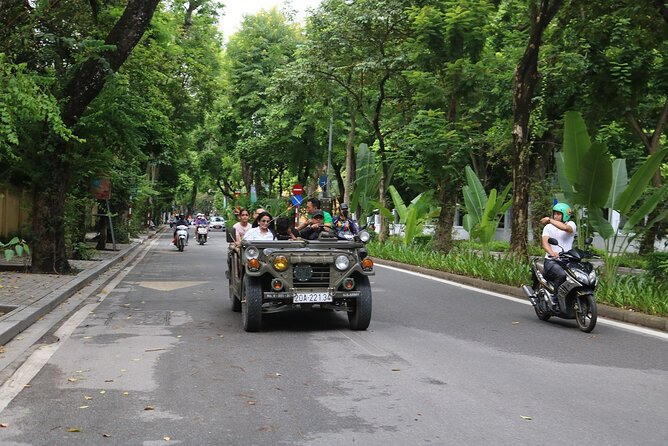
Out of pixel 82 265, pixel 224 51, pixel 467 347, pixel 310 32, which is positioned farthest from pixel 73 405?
pixel 224 51

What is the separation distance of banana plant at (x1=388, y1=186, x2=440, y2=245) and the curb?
1.37 m

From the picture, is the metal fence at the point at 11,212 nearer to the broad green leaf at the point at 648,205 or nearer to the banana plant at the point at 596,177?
the banana plant at the point at 596,177

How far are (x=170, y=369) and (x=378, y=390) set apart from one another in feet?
6.92

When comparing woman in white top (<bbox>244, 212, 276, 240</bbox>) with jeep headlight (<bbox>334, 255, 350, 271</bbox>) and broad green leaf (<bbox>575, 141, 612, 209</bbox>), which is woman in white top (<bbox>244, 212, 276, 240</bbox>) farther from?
broad green leaf (<bbox>575, 141, 612, 209</bbox>)

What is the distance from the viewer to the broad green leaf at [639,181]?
11.1 m

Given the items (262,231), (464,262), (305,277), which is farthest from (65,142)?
(464,262)

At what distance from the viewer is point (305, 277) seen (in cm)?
910

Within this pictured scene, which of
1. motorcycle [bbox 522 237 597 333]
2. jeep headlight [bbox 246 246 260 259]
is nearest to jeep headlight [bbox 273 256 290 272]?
jeep headlight [bbox 246 246 260 259]

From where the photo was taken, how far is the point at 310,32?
2828 centimetres

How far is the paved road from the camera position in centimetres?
495

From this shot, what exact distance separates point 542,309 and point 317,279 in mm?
3514

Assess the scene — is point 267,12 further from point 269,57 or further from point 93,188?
point 93,188

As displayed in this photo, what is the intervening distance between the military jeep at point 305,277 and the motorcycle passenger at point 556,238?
263 cm

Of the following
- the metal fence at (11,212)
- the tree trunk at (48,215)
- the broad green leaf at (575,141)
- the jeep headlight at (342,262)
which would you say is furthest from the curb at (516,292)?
the metal fence at (11,212)
